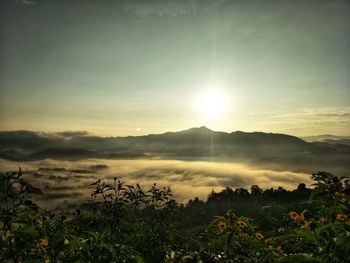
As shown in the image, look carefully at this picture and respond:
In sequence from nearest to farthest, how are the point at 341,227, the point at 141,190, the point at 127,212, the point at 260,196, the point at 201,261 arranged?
the point at 341,227, the point at 201,261, the point at 127,212, the point at 141,190, the point at 260,196

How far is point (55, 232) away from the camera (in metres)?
4.66

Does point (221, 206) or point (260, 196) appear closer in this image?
point (260, 196)

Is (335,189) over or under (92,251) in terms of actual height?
over

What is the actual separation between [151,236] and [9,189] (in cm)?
442

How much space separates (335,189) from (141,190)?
654 centimetres

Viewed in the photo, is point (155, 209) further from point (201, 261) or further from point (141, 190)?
point (201, 261)

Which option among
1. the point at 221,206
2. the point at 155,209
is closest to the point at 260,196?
the point at 221,206

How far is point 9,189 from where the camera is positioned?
468 centimetres

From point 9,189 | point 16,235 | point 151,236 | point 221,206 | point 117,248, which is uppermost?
point 9,189

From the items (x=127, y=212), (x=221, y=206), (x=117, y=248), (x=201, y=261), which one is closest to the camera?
(x=201, y=261)

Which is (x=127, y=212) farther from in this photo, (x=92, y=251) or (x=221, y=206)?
(x=221, y=206)

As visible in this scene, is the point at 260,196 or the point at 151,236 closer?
the point at 151,236

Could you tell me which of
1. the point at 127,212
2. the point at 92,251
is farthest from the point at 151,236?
the point at 92,251

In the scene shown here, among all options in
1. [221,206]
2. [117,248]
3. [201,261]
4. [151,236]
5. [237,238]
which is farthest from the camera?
[221,206]
